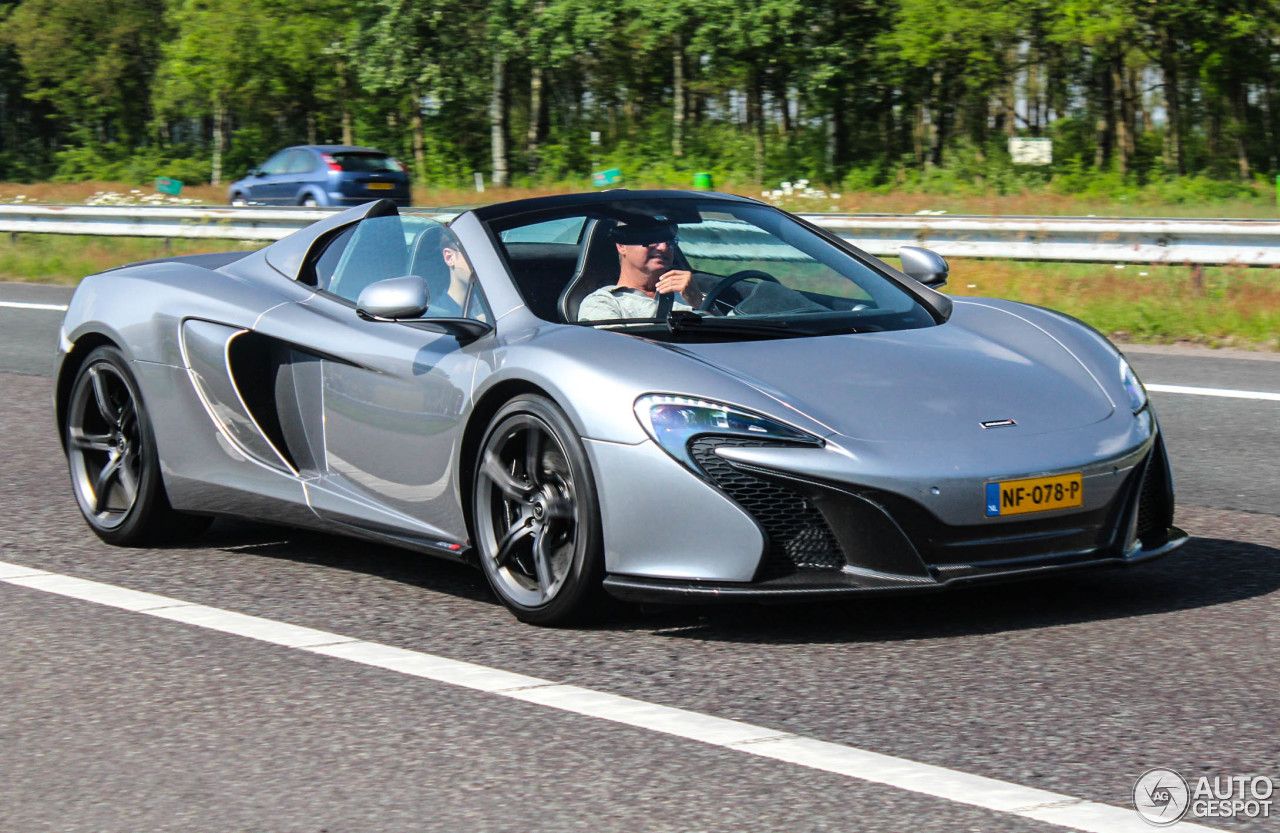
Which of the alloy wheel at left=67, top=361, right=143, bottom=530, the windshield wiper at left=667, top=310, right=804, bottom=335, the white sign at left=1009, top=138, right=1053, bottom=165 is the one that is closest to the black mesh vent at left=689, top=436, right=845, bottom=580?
the windshield wiper at left=667, top=310, right=804, bottom=335

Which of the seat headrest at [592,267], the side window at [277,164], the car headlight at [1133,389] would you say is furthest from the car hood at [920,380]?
the side window at [277,164]

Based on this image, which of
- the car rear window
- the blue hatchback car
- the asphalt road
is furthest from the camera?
the car rear window

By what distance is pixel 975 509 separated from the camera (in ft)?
13.4

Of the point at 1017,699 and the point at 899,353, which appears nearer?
the point at 1017,699

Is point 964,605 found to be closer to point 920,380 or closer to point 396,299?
point 920,380

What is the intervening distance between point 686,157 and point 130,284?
3637cm

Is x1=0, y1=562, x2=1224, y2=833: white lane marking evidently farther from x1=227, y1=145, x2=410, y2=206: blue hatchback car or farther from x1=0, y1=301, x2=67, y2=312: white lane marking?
x1=227, y1=145, x2=410, y2=206: blue hatchback car

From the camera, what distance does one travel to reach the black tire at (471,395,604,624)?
4.32 meters

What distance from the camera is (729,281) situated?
519 cm

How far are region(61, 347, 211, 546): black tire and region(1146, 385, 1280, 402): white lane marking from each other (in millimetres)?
5351

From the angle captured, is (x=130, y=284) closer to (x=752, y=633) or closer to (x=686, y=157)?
(x=752, y=633)

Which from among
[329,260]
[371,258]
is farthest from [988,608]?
[329,260]

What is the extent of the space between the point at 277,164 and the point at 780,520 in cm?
2624

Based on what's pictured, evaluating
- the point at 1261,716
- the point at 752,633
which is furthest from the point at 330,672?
the point at 1261,716
